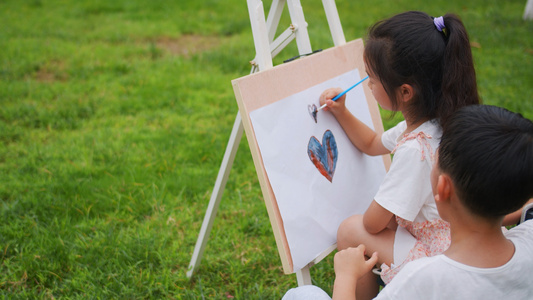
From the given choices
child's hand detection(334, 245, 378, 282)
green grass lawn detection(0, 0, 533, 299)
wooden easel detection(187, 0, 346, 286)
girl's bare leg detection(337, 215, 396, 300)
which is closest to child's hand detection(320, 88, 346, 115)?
wooden easel detection(187, 0, 346, 286)

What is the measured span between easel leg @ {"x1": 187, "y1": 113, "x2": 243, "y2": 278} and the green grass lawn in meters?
0.11

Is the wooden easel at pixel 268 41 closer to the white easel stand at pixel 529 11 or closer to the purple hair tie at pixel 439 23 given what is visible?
the purple hair tie at pixel 439 23

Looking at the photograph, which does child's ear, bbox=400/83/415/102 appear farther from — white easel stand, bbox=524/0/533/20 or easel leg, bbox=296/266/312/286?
white easel stand, bbox=524/0/533/20

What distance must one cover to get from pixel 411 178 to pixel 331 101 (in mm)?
443

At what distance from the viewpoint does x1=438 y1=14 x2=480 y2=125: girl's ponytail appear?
4.59ft

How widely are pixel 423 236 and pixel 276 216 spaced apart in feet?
1.49

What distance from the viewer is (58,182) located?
2.74m

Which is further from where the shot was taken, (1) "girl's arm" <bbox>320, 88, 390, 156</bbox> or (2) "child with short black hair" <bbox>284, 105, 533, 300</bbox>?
(1) "girl's arm" <bbox>320, 88, 390, 156</bbox>

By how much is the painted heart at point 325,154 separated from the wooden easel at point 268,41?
11.2 inches

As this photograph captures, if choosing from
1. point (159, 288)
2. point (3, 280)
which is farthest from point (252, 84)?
point (3, 280)

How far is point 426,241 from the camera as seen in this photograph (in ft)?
4.88

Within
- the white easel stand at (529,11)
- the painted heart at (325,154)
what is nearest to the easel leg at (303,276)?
the painted heart at (325,154)

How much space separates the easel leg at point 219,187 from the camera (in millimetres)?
1835

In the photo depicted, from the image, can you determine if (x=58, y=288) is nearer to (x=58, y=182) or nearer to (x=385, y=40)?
(x=58, y=182)
